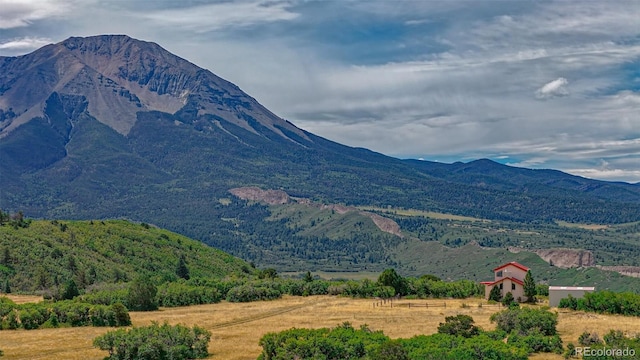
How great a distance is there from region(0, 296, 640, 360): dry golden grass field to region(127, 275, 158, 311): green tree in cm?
171

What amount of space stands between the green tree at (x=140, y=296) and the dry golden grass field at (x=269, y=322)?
1715mm

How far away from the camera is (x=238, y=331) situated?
60750mm

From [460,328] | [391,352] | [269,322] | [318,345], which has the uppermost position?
[391,352]

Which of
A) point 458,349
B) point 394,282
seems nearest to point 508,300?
point 394,282

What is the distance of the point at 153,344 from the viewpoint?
4759 centimetres

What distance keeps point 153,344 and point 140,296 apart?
3302 cm

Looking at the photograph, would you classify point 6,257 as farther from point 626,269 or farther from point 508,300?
point 626,269

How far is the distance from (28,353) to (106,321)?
603 inches

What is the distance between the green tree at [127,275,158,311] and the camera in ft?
260

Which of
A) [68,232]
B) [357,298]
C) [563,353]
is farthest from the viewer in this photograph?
[68,232]

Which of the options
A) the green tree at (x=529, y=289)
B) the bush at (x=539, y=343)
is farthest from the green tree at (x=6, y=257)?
the bush at (x=539, y=343)

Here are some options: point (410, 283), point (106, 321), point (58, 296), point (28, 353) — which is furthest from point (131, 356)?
point (410, 283)

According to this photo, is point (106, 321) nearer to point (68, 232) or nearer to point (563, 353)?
point (563, 353)

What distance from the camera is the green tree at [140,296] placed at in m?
79.4
